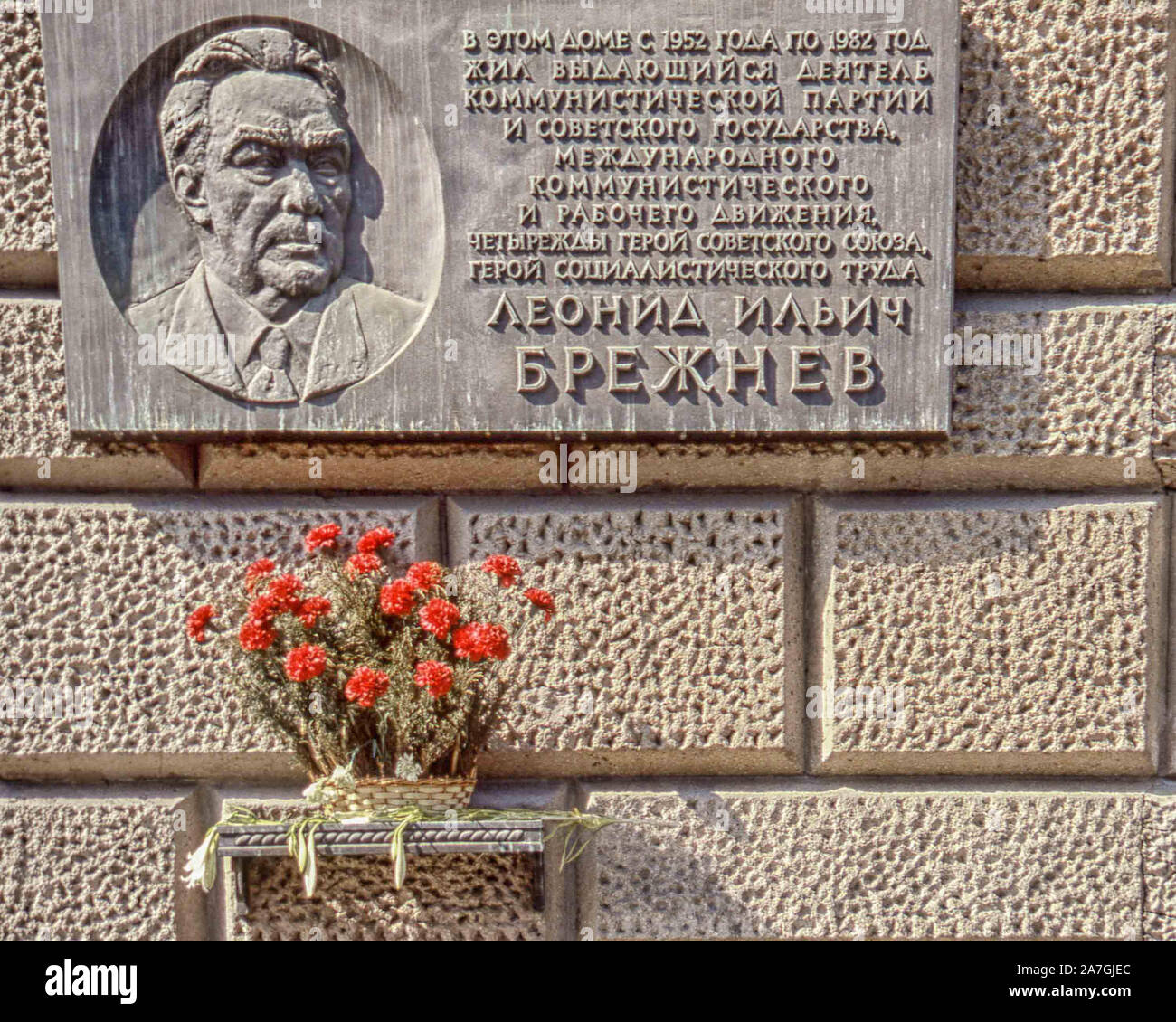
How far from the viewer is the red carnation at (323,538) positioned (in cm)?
268

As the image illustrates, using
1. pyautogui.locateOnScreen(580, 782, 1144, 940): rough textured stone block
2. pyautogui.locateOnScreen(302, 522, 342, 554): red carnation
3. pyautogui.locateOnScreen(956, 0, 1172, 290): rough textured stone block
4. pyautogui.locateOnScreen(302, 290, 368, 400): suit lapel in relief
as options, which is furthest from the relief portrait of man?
pyautogui.locateOnScreen(956, 0, 1172, 290): rough textured stone block

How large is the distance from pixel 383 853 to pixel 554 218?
139 cm

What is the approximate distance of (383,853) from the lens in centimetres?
259

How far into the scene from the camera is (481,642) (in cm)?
247

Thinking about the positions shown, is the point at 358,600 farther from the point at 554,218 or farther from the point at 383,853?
the point at 554,218

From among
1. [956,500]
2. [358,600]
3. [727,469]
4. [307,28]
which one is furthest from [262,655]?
[956,500]

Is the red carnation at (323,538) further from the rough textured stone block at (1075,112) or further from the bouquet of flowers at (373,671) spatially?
the rough textured stone block at (1075,112)

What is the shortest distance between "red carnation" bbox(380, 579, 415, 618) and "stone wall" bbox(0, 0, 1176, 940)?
0.29 meters

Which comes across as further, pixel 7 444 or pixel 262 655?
pixel 7 444

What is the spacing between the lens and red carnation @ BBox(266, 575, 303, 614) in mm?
2535

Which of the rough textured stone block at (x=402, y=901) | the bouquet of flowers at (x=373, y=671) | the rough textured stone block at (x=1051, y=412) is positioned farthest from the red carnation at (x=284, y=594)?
the rough textured stone block at (x=1051, y=412)

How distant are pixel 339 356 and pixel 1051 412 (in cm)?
158
